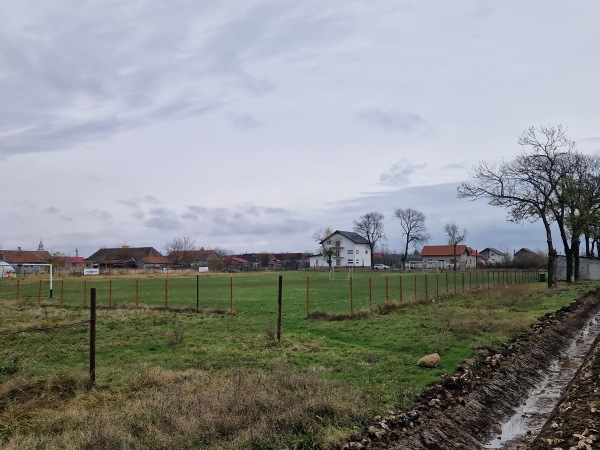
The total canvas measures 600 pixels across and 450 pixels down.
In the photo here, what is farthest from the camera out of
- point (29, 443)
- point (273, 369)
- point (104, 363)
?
point (104, 363)

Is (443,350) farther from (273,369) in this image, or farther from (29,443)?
(29,443)

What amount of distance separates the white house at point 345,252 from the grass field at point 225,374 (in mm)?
112319

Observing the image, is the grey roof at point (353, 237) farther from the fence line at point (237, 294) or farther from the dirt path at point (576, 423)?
the dirt path at point (576, 423)

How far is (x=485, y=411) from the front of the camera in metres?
9.87

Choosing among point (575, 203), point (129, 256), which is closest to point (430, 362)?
point (575, 203)

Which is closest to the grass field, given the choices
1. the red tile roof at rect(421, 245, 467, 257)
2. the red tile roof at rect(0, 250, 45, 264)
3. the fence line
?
the fence line

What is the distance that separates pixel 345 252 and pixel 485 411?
424 ft

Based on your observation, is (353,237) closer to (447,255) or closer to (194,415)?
(447,255)

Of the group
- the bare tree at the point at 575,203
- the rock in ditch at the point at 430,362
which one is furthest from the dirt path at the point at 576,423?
the bare tree at the point at 575,203

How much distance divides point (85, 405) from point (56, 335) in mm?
10365

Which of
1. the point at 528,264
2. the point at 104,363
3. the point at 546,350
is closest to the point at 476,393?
the point at 546,350

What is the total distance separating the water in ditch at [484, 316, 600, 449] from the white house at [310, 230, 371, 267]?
119 metres

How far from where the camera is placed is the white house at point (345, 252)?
449 feet

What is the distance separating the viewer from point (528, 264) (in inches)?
3912
